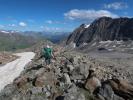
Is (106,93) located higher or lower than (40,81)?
lower

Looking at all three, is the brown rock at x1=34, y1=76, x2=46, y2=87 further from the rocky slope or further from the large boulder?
the large boulder

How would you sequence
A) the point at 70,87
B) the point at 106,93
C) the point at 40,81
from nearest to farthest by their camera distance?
the point at 106,93 → the point at 70,87 → the point at 40,81

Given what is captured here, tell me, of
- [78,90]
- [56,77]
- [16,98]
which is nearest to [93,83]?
[78,90]

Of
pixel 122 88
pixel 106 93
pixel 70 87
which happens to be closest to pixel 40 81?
pixel 70 87

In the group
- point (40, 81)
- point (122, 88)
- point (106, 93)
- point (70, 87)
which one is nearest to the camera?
point (122, 88)

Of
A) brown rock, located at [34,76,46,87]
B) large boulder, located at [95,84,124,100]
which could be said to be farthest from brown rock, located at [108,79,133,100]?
brown rock, located at [34,76,46,87]

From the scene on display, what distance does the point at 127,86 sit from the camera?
22797 millimetres

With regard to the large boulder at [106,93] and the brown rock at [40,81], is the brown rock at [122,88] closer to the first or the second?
the large boulder at [106,93]

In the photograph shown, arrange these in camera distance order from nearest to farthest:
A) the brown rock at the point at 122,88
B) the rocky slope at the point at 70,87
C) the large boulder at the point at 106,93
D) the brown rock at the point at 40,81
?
the brown rock at the point at 122,88, the large boulder at the point at 106,93, the rocky slope at the point at 70,87, the brown rock at the point at 40,81

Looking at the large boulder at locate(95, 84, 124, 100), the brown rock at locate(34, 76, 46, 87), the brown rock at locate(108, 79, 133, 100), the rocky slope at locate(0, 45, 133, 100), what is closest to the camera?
the brown rock at locate(108, 79, 133, 100)

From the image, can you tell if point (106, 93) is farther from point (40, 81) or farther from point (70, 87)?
point (40, 81)

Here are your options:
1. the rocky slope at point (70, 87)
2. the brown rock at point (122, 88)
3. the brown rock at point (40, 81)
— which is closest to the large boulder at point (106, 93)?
the rocky slope at point (70, 87)

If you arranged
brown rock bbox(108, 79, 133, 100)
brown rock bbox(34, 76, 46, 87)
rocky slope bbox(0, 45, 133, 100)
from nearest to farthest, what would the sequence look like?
brown rock bbox(108, 79, 133, 100)
rocky slope bbox(0, 45, 133, 100)
brown rock bbox(34, 76, 46, 87)

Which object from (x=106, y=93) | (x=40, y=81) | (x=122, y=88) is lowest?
(x=106, y=93)
